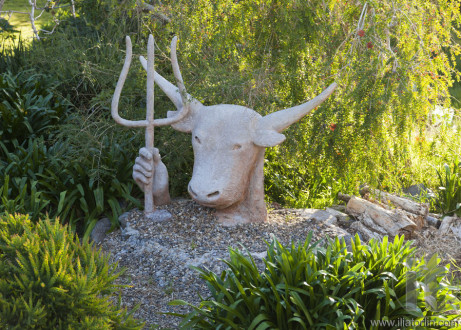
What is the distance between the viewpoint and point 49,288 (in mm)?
2873

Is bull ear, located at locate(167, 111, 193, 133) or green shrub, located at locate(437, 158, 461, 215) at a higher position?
bull ear, located at locate(167, 111, 193, 133)

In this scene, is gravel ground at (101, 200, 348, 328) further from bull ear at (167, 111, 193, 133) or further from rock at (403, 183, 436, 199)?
rock at (403, 183, 436, 199)

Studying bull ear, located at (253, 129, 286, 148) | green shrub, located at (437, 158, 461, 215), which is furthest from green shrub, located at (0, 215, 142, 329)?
green shrub, located at (437, 158, 461, 215)

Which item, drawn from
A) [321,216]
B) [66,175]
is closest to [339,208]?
[321,216]

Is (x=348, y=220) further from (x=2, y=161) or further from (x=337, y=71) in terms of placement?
(x=2, y=161)

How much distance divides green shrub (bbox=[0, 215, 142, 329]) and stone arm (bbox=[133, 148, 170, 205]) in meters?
1.51

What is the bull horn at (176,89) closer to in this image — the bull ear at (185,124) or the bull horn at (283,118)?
the bull ear at (185,124)

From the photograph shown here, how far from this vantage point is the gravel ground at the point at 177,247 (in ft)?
13.1

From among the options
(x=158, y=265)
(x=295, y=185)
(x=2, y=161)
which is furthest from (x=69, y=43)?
(x=158, y=265)

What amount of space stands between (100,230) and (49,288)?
220cm

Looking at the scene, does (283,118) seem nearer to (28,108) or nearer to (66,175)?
(66,175)

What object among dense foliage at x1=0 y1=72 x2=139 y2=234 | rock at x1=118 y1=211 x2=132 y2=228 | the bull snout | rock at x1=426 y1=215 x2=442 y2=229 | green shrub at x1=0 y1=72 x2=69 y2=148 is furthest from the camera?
green shrub at x1=0 y1=72 x2=69 y2=148

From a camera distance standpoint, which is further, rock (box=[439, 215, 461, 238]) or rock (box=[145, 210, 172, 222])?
rock (box=[439, 215, 461, 238])

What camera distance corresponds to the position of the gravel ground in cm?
399
